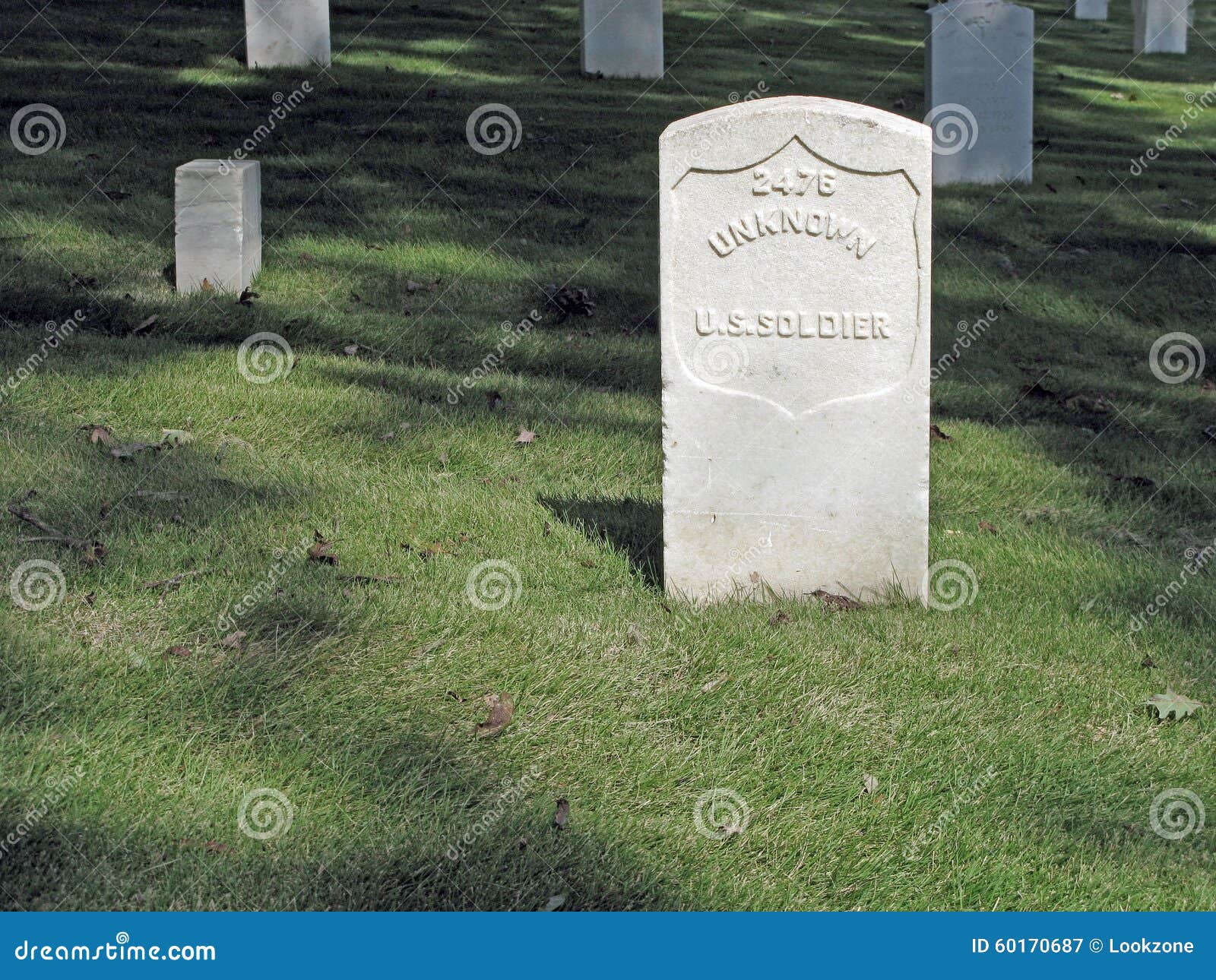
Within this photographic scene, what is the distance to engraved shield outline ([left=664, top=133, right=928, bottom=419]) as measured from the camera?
399cm

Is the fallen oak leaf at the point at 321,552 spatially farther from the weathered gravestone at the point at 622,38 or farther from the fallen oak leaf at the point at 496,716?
the weathered gravestone at the point at 622,38

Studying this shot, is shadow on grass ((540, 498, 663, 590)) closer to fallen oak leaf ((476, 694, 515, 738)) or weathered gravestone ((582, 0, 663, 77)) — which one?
fallen oak leaf ((476, 694, 515, 738))

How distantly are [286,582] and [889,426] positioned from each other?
2.03 metres

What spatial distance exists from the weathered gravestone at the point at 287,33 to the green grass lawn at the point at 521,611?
11.4 feet

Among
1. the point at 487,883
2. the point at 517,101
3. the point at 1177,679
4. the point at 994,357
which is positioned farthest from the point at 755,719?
the point at 517,101

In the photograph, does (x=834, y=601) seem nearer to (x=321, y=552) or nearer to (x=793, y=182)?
(x=793, y=182)

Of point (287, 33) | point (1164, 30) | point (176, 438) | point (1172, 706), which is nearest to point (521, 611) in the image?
point (1172, 706)

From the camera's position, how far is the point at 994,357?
25.3 feet

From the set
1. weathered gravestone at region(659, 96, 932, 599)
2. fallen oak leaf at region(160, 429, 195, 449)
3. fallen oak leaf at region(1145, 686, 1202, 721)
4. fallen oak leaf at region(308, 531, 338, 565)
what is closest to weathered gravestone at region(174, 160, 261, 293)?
fallen oak leaf at region(160, 429, 195, 449)

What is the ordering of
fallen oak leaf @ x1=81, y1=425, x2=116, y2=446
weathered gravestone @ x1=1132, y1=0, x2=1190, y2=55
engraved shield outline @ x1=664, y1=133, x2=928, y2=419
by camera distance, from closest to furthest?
1. engraved shield outline @ x1=664, y1=133, x2=928, y2=419
2. fallen oak leaf @ x1=81, y1=425, x2=116, y2=446
3. weathered gravestone @ x1=1132, y1=0, x2=1190, y2=55

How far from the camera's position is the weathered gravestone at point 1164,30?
18.1 meters

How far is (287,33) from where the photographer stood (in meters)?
12.7

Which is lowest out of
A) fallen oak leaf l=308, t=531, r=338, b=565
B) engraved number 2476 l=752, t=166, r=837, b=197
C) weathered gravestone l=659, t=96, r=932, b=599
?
fallen oak leaf l=308, t=531, r=338, b=565

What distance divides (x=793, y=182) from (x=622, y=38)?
34.0ft
